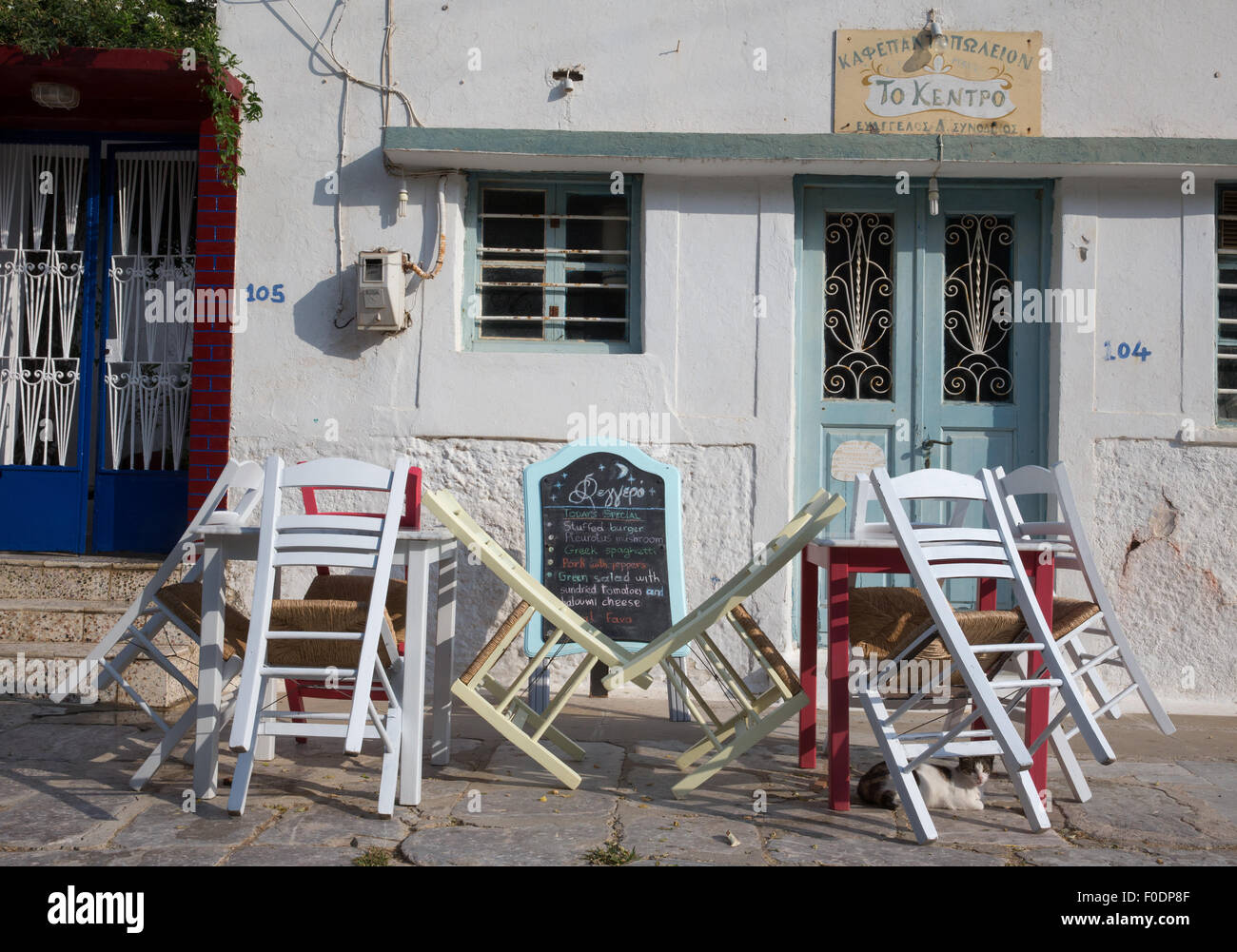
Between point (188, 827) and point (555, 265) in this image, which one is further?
point (555, 265)

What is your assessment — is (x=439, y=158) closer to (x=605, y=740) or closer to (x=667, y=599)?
(x=667, y=599)

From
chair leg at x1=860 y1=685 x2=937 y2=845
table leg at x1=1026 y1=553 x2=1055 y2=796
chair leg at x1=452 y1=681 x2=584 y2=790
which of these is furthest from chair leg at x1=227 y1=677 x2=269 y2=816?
table leg at x1=1026 y1=553 x2=1055 y2=796

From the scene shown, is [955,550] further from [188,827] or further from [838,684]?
[188,827]

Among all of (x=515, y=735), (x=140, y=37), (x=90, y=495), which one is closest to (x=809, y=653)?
(x=515, y=735)

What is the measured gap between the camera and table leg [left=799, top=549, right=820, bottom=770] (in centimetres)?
416

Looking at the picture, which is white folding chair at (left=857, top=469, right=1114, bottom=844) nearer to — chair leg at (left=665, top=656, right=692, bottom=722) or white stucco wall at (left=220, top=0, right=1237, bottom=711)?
chair leg at (left=665, top=656, right=692, bottom=722)

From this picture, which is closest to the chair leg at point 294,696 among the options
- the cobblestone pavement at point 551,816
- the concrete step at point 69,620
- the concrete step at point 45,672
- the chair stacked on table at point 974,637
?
the cobblestone pavement at point 551,816

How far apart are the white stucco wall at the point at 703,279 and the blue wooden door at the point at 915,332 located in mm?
210

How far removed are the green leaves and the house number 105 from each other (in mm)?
567

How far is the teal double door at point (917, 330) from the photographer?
19.9 ft

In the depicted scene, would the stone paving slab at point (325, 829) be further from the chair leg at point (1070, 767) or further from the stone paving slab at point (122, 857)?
the chair leg at point (1070, 767)

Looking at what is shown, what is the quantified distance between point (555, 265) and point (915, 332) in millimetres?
2039

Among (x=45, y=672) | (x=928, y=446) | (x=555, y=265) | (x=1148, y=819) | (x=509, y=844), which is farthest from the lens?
(x=555, y=265)

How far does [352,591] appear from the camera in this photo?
4.61m
